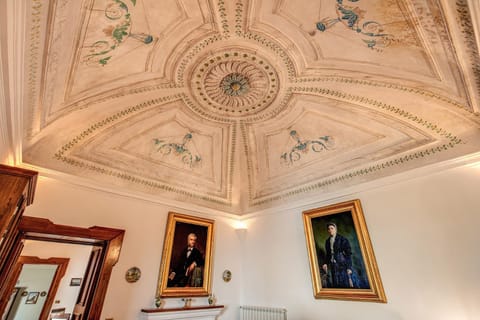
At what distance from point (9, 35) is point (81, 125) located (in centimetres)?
227

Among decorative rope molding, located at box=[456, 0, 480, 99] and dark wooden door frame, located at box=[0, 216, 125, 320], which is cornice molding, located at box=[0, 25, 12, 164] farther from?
decorative rope molding, located at box=[456, 0, 480, 99]

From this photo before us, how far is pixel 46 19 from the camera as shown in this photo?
1833 mm

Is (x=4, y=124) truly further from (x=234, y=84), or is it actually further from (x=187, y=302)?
(x=187, y=302)

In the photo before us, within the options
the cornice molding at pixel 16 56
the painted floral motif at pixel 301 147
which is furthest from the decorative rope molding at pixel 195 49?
the painted floral motif at pixel 301 147

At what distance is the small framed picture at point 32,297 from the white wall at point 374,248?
16.4ft

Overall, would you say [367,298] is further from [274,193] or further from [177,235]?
[177,235]

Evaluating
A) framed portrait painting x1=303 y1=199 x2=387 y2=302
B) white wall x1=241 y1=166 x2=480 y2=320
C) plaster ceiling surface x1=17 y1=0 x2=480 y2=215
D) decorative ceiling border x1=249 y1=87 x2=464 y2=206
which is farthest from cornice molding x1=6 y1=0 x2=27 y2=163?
white wall x1=241 y1=166 x2=480 y2=320

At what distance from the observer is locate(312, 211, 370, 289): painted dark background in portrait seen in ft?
11.6

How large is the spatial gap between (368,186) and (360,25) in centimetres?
256

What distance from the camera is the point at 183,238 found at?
468 centimetres

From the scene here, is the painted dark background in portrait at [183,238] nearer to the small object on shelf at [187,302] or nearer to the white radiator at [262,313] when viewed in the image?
the small object on shelf at [187,302]

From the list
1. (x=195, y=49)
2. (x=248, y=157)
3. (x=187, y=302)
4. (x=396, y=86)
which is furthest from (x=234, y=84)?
(x=187, y=302)

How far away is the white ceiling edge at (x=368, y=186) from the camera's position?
10.5 ft

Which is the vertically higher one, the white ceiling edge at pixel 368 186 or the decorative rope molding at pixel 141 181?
the decorative rope molding at pixel 141 181
